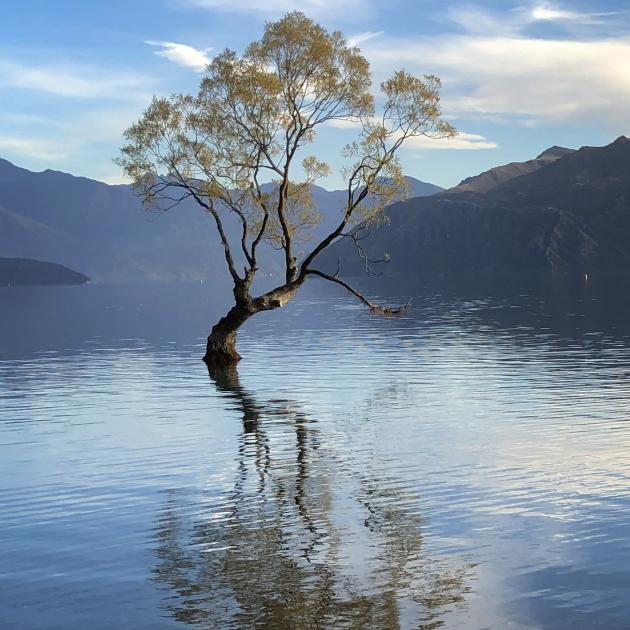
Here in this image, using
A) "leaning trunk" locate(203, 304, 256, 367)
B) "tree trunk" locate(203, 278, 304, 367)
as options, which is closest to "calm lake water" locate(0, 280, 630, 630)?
"tree trunk" locate(203, 278, 304, 367)

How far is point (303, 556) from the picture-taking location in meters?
18.6

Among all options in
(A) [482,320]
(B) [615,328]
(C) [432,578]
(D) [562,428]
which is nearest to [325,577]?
(C) [432,578]

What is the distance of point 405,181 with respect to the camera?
2304 inches

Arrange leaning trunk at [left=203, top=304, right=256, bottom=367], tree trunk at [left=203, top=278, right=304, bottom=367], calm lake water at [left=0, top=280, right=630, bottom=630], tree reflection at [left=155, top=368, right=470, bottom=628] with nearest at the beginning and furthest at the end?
tree reflection at [left=155, top=368, right=470, bottom=628]
calm lake water at [left=0, top=280, right=630, bottom=630]
tree trunk at [left=203, top=278, right=304, bottom=367]
leaning trunk at [left=203, top=304, right=256, bottom=367]

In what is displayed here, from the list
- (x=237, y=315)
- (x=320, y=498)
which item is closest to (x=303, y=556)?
(x=320, y=498)

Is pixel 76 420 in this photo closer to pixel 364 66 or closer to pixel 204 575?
pixel 204 575

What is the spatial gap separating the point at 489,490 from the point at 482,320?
7699 cm

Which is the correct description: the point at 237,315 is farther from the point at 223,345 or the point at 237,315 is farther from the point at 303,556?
the point at 303,556

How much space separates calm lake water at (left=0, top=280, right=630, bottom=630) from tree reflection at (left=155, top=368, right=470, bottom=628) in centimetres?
6

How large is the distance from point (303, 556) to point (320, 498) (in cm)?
496

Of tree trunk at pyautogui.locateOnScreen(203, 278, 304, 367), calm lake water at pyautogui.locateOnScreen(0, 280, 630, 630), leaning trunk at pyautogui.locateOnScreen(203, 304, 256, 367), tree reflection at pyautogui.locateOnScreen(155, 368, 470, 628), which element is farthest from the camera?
leaning trunk at pyautogui.locateOnScreen(203, 304, 256, 367)

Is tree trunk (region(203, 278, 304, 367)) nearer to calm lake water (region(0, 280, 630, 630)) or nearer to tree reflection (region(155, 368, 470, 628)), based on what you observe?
calm lake water (region(0, 280, 630, 630))

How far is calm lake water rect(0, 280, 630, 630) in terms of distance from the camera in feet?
52.6

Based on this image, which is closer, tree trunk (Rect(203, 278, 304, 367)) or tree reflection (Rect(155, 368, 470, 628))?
tree reflection (Rect(155, 368, 470, 628))
